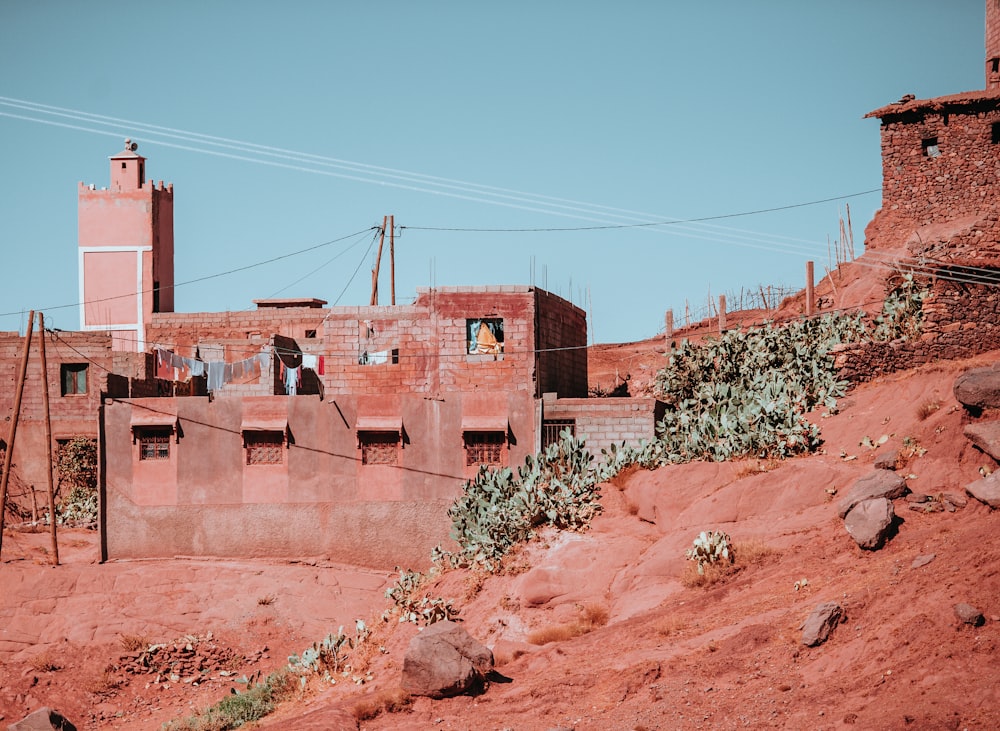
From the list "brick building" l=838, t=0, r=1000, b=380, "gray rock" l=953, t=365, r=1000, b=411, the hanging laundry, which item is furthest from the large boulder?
"brick building" l=838, t=0, r=1000, b=380

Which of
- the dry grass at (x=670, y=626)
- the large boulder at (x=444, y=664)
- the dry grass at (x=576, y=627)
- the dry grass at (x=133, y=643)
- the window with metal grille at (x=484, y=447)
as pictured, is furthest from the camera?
the window with metal grille at (x=484, y=447)

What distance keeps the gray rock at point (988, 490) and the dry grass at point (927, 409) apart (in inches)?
144

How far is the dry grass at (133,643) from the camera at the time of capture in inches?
958

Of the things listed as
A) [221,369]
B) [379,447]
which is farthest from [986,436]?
[221,369]

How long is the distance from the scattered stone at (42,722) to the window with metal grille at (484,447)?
32.8 ft

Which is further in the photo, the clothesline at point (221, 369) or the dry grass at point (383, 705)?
the clothesline at point (221, 369)

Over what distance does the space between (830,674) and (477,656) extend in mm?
5028

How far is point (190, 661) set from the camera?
24141 millimetres

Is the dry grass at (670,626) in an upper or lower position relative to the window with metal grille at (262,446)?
lower

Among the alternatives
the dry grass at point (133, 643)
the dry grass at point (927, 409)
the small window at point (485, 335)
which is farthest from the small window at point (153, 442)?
the dry grass at point (927, 409)

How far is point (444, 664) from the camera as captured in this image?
1578cm

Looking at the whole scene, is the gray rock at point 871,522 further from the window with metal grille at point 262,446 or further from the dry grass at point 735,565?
the window with metal grille at point 262,446

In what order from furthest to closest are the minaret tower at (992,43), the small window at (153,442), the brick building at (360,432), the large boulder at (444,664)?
the minaret tower at (992,43) → the small window at (153,442) → the brick building at (360,432) → the large boulder at (444,664)

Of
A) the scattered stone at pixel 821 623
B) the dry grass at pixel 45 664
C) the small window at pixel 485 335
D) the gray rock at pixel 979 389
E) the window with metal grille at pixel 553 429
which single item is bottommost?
the dry grass at pixel 45 664
